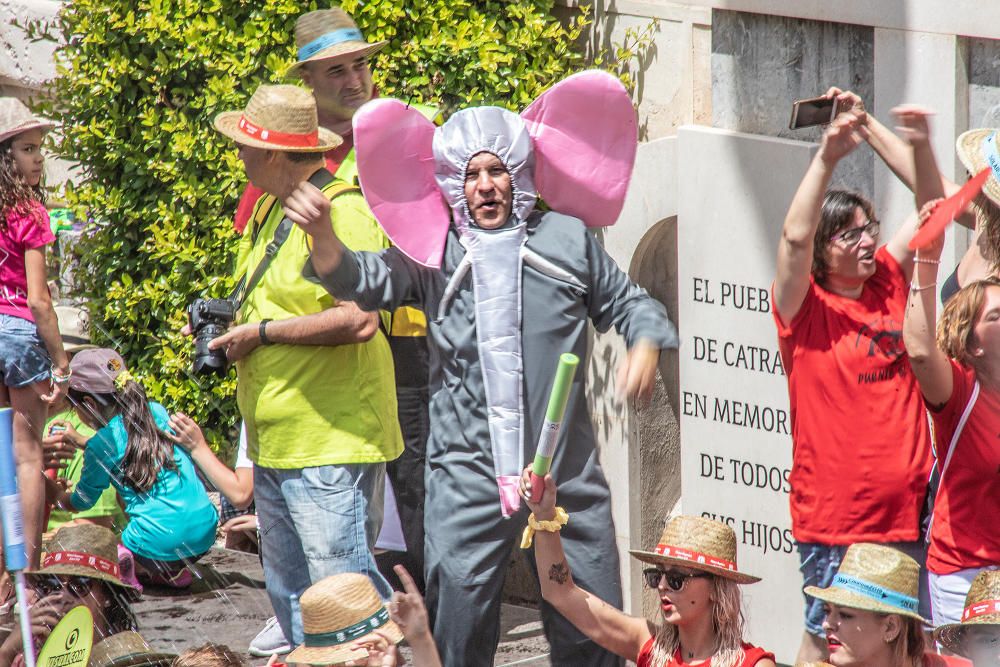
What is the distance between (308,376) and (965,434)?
1965mm

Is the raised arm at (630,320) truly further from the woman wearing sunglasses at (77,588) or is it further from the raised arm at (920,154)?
the woman wearing sunglasses at (77,588)

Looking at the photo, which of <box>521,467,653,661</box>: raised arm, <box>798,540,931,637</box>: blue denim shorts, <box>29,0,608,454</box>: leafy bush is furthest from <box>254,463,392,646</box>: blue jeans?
<box>29,0,608,454</box>: leafy bush

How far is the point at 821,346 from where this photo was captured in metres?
4.85

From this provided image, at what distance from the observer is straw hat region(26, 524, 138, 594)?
5.19 m

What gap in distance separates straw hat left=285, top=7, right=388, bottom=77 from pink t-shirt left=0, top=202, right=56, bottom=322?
121cm

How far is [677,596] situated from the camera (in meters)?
4.35

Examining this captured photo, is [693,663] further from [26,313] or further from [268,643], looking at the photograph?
[26,313]

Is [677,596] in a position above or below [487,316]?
below

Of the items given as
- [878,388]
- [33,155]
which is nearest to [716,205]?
[878,388]

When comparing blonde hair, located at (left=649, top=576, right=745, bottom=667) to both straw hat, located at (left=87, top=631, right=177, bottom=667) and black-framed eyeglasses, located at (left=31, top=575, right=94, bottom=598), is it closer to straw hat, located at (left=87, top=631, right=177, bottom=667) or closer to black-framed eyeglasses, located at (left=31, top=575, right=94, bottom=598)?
straw hat, located at (left=87, top=631, right=177, bottom=667)

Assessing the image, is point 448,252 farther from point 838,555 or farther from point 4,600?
point 4,600

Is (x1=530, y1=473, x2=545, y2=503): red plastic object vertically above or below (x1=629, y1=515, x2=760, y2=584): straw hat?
above

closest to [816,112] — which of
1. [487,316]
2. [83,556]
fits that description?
[487,316]

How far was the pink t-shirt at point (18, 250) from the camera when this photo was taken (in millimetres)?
6617
